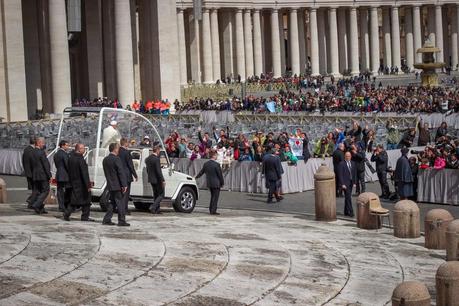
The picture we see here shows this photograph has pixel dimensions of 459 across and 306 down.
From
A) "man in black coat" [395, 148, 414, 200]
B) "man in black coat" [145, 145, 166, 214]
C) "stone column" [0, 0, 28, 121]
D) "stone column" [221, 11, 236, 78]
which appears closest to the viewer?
"man in black coat" [145, 145, 166, 214]

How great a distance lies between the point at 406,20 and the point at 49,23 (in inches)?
2491

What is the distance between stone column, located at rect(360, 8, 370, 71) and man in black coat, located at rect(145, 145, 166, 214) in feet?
277

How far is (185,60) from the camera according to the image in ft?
291

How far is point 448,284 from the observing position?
557 inches

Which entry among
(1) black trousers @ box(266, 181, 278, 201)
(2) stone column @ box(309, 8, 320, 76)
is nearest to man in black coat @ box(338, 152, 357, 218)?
(1) black trousers @ box(266, 181, 278, 201)

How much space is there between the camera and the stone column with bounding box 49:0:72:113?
54.3 metres

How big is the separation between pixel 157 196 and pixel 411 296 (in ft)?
39.7

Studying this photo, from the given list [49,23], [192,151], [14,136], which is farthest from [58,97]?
[192,151]

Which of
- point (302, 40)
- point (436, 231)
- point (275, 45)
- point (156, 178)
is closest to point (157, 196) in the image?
point (156, 178)

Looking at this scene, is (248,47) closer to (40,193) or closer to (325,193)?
(325,193)

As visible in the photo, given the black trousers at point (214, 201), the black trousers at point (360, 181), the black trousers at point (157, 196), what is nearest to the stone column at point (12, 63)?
the black trousers at point (360, 181)

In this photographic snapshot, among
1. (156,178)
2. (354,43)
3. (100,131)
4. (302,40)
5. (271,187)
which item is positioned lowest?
(271,187)

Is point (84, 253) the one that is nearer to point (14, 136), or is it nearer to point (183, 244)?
point (183, 244)

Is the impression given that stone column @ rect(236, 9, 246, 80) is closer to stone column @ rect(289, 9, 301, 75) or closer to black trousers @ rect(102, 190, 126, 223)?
stone column @ rect(289, 9, 301, 75)
